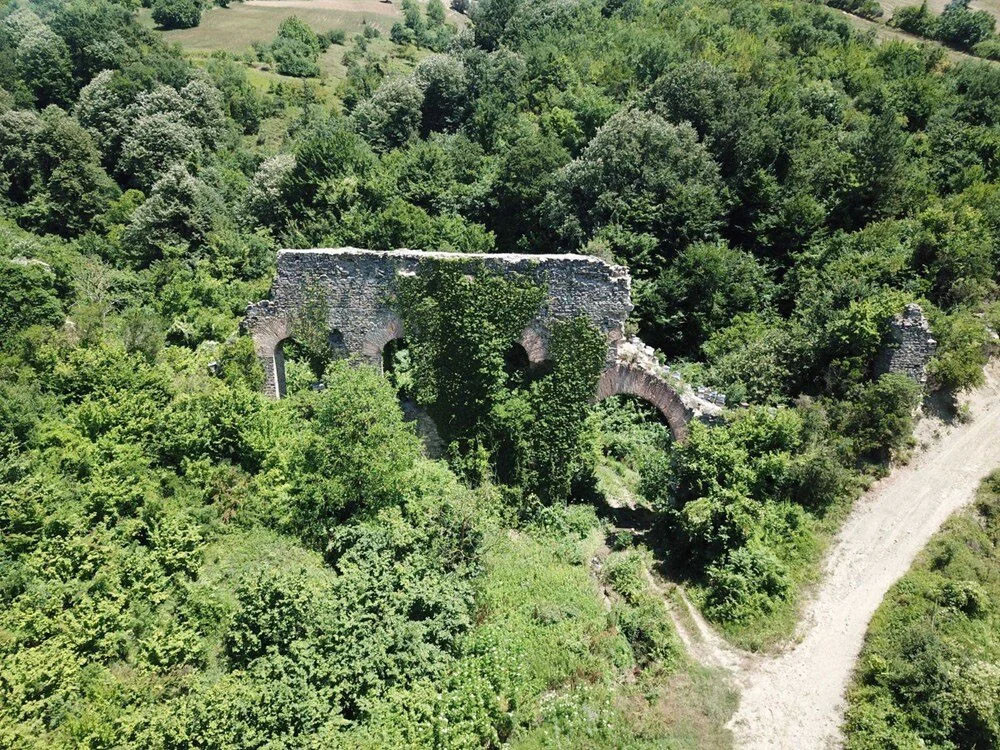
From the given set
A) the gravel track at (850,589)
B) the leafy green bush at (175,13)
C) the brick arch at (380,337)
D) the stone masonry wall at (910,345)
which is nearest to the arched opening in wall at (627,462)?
the gravel track at (850,589)

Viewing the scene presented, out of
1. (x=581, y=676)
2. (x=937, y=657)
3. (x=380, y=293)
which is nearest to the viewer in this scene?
(x=937, y=657)

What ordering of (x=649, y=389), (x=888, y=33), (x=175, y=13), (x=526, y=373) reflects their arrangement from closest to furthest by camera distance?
1. (x=649, y=389)
2. (x=526, y=373)
3. (x=888, y=33)
4. (x=175, y=13)

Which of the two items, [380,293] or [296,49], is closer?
[380,293]

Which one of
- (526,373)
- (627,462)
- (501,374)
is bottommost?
(627,462)

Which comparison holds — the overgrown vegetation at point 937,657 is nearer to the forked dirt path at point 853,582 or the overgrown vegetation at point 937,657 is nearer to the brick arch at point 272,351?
the forked dirt path at point 853,582

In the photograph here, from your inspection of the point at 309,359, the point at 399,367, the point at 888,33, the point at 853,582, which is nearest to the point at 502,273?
the point at 399,367

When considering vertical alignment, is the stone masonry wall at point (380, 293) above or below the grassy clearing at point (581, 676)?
above

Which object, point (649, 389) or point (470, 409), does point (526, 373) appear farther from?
point (649, 389)
